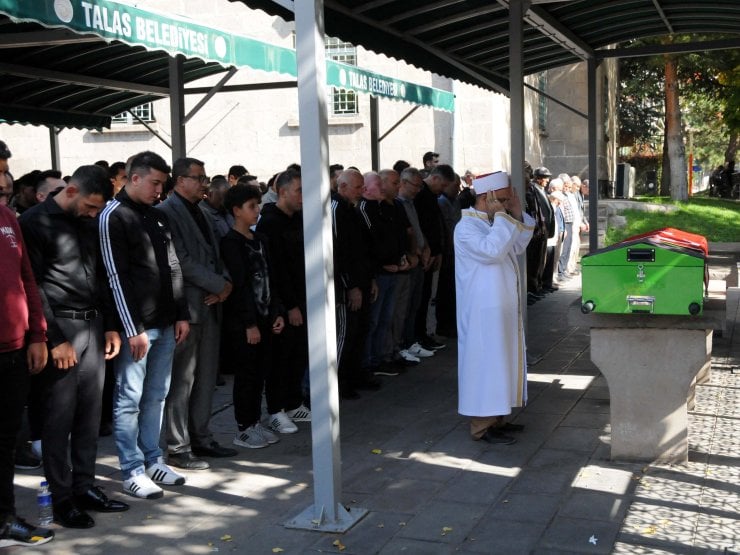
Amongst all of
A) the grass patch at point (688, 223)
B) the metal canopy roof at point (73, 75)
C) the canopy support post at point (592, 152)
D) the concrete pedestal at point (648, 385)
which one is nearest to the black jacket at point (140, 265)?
the concrete pedestal at point (648, 385)

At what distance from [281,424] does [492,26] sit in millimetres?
5530

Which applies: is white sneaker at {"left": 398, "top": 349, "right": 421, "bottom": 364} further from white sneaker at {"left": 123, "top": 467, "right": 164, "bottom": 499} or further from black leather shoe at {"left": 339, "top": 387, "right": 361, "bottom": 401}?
white sneaker at {"left": 123, "top": 467, "right": 164, "bottom": 499}

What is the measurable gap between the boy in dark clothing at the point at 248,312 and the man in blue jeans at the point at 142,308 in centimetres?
75

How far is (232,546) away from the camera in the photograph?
500cm

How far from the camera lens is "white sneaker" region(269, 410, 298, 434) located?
7.23 meters

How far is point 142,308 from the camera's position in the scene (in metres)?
5.63

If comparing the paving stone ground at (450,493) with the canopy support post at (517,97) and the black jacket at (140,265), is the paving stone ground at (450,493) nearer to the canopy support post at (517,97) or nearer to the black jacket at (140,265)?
the black jacket at (140,265)

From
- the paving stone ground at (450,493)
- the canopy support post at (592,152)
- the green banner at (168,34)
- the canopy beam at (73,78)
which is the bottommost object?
the paving stone ground at (450,493)

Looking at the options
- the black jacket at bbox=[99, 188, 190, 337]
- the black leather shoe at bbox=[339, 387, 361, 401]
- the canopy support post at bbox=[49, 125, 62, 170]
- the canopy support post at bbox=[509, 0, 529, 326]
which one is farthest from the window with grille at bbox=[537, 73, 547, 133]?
the black jacket at bbox=[99, 188, 190, 337]

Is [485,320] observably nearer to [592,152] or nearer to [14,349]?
[14,349]

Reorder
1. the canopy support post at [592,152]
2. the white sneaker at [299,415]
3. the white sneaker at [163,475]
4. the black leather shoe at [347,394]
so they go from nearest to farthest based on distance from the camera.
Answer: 1. the white sneaker at [163,475]
2. the white sneaker at [299,415]
3. the black leather shoe at [347,394]
4. the canopy support post at [592,152]

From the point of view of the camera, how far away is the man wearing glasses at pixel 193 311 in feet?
20.3

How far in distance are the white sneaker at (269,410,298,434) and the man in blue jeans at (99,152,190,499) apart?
1349mm

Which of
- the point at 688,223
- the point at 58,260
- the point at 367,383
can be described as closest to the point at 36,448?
the point at 58,260
